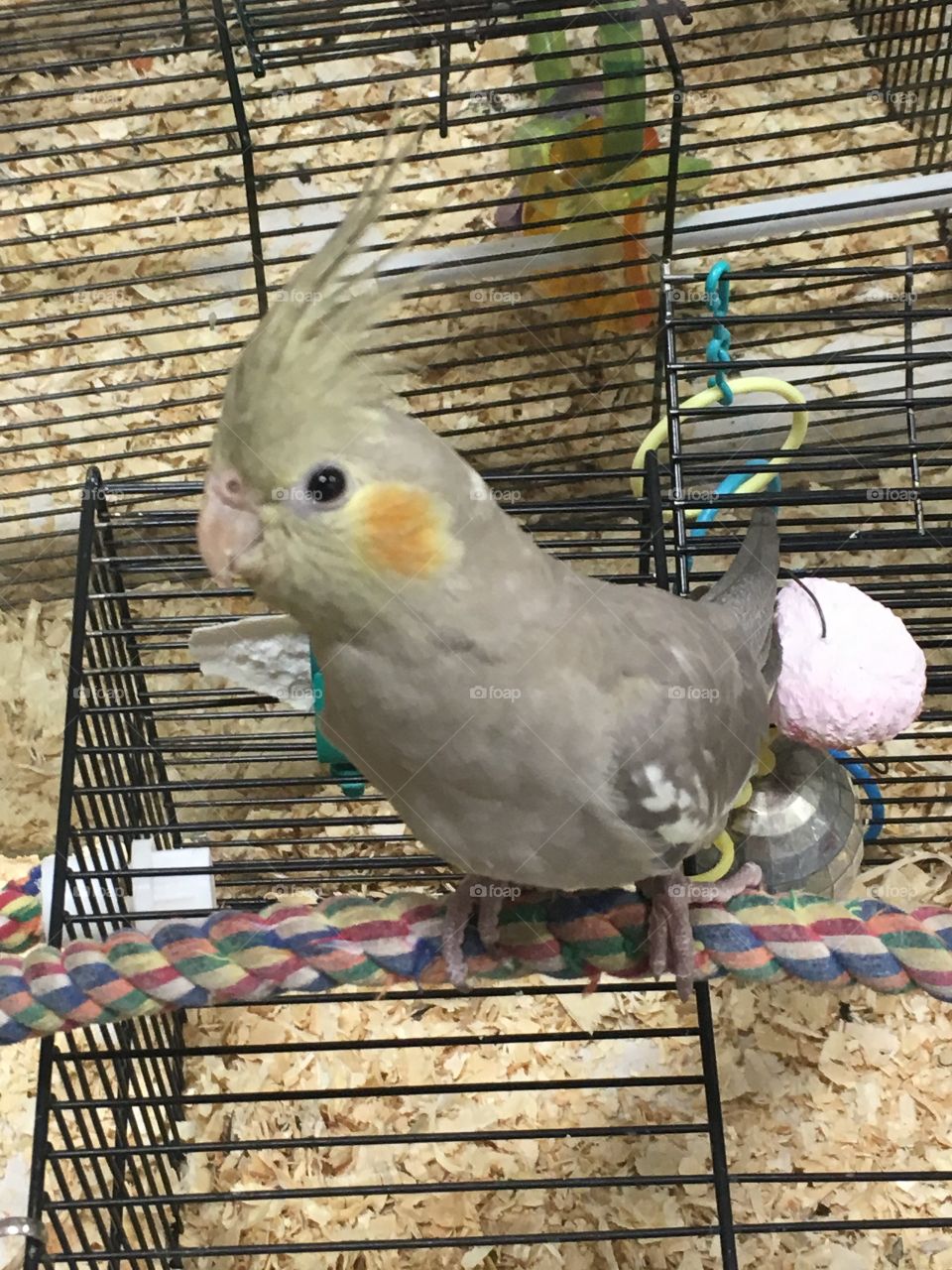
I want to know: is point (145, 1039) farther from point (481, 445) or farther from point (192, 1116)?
point (481, 445)

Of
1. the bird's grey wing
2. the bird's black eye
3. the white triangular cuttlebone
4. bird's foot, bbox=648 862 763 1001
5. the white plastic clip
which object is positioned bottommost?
the white plastic clip

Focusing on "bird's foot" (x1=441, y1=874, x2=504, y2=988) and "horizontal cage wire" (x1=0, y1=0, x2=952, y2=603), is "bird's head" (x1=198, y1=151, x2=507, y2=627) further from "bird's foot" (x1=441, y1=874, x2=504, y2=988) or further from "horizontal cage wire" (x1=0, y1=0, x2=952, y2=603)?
"horizontal cage wire" (x1=0, y1=0, x2=952, y2=603)

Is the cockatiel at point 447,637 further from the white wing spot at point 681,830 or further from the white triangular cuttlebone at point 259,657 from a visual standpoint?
the white triangular cuttlebone at point 259,657

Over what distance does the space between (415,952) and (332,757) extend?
361 mm

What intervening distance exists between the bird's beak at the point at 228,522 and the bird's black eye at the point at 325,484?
0.16ft

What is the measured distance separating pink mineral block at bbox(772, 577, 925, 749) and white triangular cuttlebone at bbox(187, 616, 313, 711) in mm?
516

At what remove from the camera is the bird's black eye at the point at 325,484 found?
771mm

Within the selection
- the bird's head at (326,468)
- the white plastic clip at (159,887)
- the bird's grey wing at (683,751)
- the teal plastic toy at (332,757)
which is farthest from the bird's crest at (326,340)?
the white plastic clip at (159,887)

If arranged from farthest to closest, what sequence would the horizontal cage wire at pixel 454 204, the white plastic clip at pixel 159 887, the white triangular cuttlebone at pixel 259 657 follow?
the horizontal cage wire at pixel 454 204 → the white plastic clip at pixel 159 887 → the white triangular cuttlebone at pixel 259 657

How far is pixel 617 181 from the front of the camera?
1.83 m

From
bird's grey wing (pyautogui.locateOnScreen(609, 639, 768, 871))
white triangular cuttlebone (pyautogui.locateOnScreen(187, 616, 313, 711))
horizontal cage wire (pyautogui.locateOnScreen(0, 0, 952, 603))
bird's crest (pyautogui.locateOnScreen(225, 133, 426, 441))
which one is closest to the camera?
bird's crest (pyautogui.locateOnScreen(225, 133, 426, 441))

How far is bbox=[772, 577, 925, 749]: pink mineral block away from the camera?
1.14 meters

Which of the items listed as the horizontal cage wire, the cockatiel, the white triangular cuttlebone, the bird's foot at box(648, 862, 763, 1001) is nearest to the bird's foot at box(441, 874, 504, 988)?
the cockatiel

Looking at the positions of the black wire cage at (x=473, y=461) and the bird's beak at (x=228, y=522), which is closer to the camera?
the bird's beak at (x=228, y=522)
